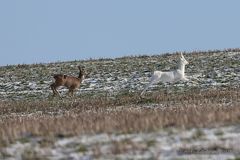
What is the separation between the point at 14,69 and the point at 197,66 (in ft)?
40.7

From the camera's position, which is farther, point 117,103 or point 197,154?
point 117,103

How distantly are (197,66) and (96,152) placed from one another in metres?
26.3

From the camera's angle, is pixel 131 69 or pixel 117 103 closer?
pixel 117 103

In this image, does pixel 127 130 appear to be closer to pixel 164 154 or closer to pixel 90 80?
pixel 164 154

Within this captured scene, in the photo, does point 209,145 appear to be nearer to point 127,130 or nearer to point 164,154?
point 164,154

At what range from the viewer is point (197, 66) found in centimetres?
3456

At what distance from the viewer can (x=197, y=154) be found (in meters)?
8.78

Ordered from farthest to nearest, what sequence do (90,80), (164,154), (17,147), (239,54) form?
1. (239,54)
2. (90,80)
3. (17,147)
4. (164,154)

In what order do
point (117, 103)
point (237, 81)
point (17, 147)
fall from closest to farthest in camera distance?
point (17, 147)
point (117, 103)
point (237, 81)

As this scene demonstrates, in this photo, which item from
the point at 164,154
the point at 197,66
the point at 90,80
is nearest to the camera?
the point at 164,154

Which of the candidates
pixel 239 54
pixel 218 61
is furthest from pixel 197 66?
pixel 239 54

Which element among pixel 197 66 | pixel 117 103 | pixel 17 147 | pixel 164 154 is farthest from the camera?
pixel 197 66

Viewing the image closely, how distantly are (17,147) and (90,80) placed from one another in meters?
22.5

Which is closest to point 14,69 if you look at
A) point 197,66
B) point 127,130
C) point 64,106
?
point 197,66
